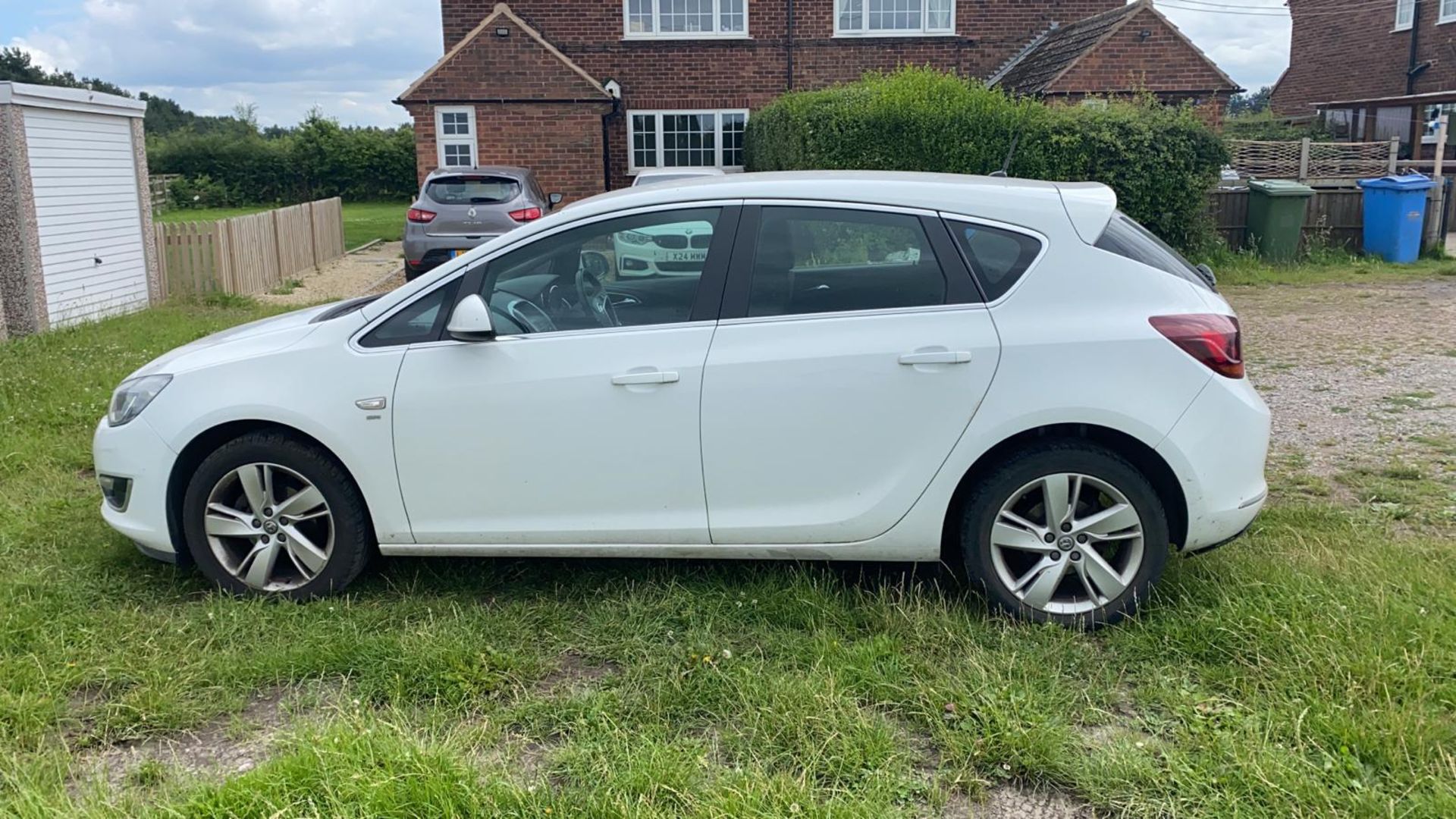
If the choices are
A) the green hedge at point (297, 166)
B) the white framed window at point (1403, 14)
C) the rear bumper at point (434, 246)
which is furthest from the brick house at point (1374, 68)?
the green hedge at point (297, 166)

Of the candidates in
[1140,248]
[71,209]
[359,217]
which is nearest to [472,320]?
[1140,248]

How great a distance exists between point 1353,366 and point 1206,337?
6.09 m

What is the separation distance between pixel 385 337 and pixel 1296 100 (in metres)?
34.5

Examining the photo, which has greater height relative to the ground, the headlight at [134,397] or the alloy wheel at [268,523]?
the headlight at [134,397]

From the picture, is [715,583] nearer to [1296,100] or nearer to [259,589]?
[259,589]

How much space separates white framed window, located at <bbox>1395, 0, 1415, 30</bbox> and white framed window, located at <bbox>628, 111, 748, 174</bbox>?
1792 cm

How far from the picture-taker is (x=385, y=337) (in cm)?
422

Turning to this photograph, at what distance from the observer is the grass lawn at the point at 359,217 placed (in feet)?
83.0

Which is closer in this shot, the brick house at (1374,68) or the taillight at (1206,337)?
the taillight at (1206,337)

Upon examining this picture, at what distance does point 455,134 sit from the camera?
19.8 metres

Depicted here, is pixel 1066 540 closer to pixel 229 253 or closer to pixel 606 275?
pixel 606 275

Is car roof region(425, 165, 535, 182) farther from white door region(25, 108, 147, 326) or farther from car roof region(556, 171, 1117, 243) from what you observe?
car roof region(556, 171, 1117, 243)

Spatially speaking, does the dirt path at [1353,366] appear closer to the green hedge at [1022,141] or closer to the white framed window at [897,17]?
the green hedge at [1022,141]

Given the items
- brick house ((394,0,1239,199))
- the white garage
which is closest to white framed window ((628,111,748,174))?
brick house ((394,0,1239,199))
